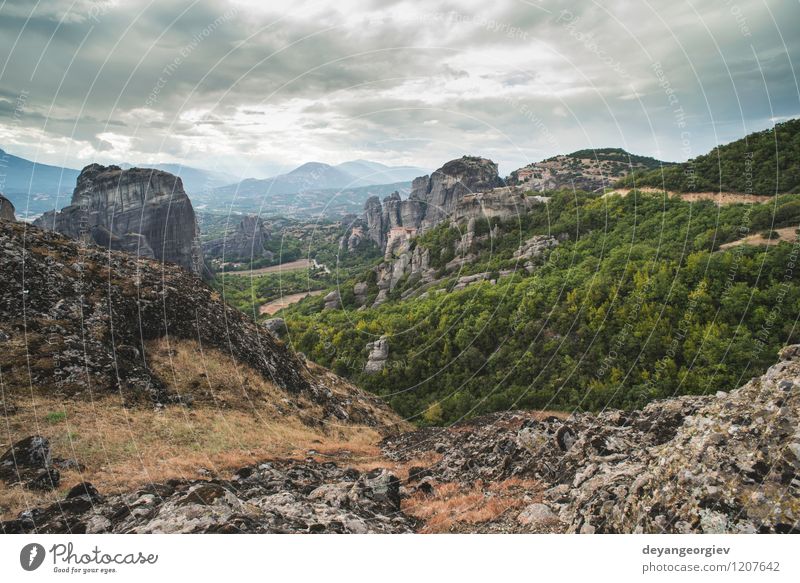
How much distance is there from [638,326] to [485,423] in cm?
1358

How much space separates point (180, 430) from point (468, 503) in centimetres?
1183

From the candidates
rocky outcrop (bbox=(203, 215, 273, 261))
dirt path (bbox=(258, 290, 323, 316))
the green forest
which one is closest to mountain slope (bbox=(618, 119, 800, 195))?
the green forest

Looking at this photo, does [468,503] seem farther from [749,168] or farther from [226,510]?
[749,168]

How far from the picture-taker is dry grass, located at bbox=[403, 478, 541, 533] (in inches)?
394

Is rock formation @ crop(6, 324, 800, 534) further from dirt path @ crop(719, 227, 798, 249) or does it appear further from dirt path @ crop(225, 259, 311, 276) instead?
dirt path @ crop(225, 259, 311, 276)

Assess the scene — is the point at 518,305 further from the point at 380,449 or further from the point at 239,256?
the point at 239,256

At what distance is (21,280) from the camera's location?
17.3 meters

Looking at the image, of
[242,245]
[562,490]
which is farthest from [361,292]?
[242,245]

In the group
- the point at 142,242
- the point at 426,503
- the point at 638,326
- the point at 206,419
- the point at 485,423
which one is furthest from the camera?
the point at 142,242

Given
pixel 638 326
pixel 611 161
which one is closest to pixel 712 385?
pixel 638 326

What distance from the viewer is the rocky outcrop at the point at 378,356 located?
41000 mm
